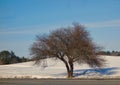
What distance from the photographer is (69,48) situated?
52656 millimetres

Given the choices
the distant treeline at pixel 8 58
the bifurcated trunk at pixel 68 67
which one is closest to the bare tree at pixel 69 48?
the bifurcated trunk at pixel 68 67

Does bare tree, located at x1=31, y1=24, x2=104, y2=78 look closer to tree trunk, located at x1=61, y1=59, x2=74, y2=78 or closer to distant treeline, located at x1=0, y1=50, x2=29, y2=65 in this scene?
tree trunk, located at x1=61, y1=59, x2=74, y2=78

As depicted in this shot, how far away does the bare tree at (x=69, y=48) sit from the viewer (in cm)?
5200

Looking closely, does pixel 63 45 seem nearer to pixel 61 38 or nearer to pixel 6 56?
pixel 61 38

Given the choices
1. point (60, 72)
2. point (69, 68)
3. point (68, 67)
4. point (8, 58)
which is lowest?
point (60, 72)

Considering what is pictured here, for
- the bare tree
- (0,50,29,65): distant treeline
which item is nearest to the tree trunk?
the bare tree

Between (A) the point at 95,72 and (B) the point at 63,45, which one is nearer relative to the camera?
(B) the point at 63,45

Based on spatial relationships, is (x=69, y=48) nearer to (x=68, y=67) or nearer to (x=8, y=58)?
(x=68, y=67)

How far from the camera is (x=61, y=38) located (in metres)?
53.7

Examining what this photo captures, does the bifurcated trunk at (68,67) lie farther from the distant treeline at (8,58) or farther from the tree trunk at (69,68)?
the distant treeline at (8,58)

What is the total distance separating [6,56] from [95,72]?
77.5 m

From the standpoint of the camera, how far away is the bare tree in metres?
52.0

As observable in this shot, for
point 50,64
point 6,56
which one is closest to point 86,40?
point 50,64

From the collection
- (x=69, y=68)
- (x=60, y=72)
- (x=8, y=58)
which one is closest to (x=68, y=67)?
(x=69, y=68)
